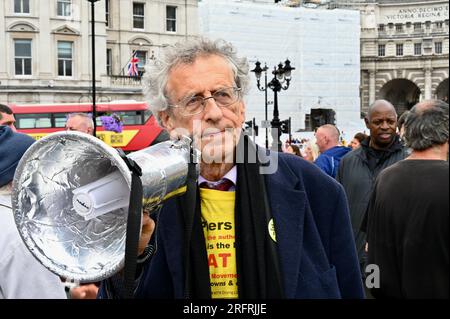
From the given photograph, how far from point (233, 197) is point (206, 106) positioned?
0.28 metres

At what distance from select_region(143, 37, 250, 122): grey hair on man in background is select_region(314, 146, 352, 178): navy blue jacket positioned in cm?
355

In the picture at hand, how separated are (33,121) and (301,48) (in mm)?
20461

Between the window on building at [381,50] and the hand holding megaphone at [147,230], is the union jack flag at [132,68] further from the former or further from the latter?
the window on building at [381,50]

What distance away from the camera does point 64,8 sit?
2858 centimetres

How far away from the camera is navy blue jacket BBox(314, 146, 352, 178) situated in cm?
540

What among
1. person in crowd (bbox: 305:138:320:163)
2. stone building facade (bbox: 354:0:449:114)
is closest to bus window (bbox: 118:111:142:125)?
person in crowd (bbox: 305:138:320:163)

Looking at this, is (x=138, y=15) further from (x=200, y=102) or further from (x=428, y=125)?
(x=428, y=125)

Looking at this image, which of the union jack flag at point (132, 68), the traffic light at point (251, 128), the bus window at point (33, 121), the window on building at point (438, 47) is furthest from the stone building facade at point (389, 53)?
the traffic light at point (251, 128)

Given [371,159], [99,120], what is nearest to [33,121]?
[99,120]

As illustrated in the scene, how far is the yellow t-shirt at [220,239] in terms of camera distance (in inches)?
65.2

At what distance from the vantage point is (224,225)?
5.57 feet

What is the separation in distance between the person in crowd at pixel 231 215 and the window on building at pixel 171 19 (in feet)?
109
